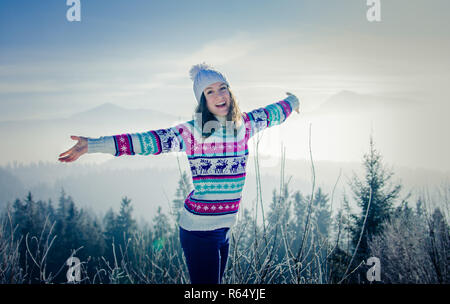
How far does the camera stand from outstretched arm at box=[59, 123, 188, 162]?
1624mm

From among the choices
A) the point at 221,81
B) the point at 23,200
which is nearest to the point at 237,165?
the point at 221,81

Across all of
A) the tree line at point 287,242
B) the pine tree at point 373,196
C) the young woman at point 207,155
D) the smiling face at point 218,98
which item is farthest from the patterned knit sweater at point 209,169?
the pine tree at point 373,196

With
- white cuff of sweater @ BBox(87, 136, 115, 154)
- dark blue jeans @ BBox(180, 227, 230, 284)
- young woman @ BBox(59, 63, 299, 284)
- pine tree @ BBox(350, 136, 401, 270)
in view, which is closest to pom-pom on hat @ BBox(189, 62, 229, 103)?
young woman @ BBox(59, 63, 299, 284)

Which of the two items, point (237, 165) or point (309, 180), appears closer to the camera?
point (237, 165)

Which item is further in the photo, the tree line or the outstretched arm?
the tree line

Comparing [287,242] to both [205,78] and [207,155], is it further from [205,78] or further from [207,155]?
[205,78]

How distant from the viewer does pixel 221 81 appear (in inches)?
78.1

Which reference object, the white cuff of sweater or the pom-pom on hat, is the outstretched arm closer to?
the white cuff of sweater

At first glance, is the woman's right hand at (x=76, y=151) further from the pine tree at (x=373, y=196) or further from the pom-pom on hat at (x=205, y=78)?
the pine tree at (x=373, y=196)

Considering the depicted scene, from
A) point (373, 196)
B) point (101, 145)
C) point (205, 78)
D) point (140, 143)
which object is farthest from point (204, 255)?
point (373, 196)

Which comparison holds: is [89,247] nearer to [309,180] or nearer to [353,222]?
[353,222]

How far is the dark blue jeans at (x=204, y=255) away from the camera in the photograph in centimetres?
175

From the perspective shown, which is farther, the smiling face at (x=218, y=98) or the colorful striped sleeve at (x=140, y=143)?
the smiling face at (x=218, y=98)
